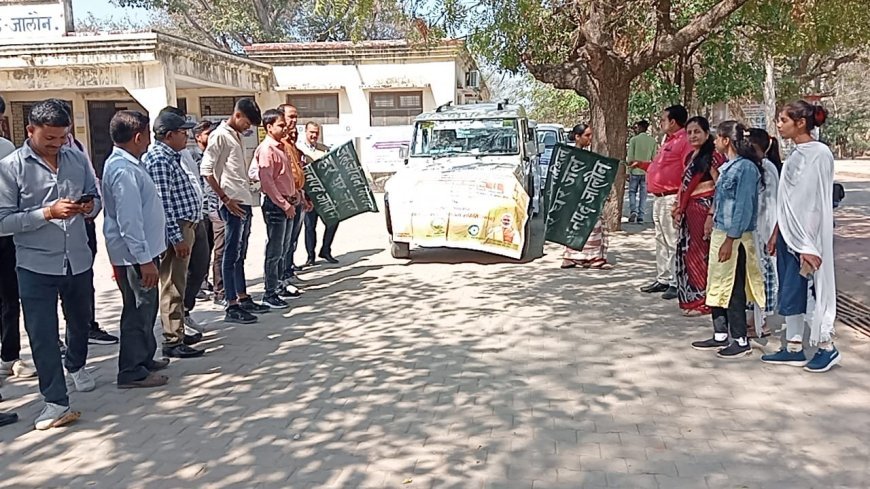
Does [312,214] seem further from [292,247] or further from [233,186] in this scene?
[233,186]

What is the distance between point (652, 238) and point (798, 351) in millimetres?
6347

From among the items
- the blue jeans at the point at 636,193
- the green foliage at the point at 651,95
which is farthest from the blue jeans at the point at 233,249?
the green foliage at the point at 651,95

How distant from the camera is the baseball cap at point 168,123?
17.8 ft

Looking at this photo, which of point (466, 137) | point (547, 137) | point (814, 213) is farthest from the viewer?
point (547, 137)

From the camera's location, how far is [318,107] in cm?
2025

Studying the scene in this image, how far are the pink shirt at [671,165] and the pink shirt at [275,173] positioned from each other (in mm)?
3475

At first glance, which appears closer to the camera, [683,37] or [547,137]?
[683,37]

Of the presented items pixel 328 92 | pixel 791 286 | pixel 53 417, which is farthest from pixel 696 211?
pixel 328 92

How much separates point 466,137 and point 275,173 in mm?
4232

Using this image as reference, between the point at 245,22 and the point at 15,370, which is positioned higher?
the point at 245,22

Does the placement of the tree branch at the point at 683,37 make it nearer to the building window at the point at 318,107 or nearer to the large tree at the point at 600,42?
the large tree at the point at 600,42

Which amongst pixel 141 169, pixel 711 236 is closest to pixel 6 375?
pixel 141 169

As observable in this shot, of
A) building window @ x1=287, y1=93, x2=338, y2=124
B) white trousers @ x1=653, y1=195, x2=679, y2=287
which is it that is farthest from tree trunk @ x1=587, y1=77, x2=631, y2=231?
building window @ x1=287, y1=93, x2=338, y2=124

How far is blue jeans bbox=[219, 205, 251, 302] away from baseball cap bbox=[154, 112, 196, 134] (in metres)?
1.37
